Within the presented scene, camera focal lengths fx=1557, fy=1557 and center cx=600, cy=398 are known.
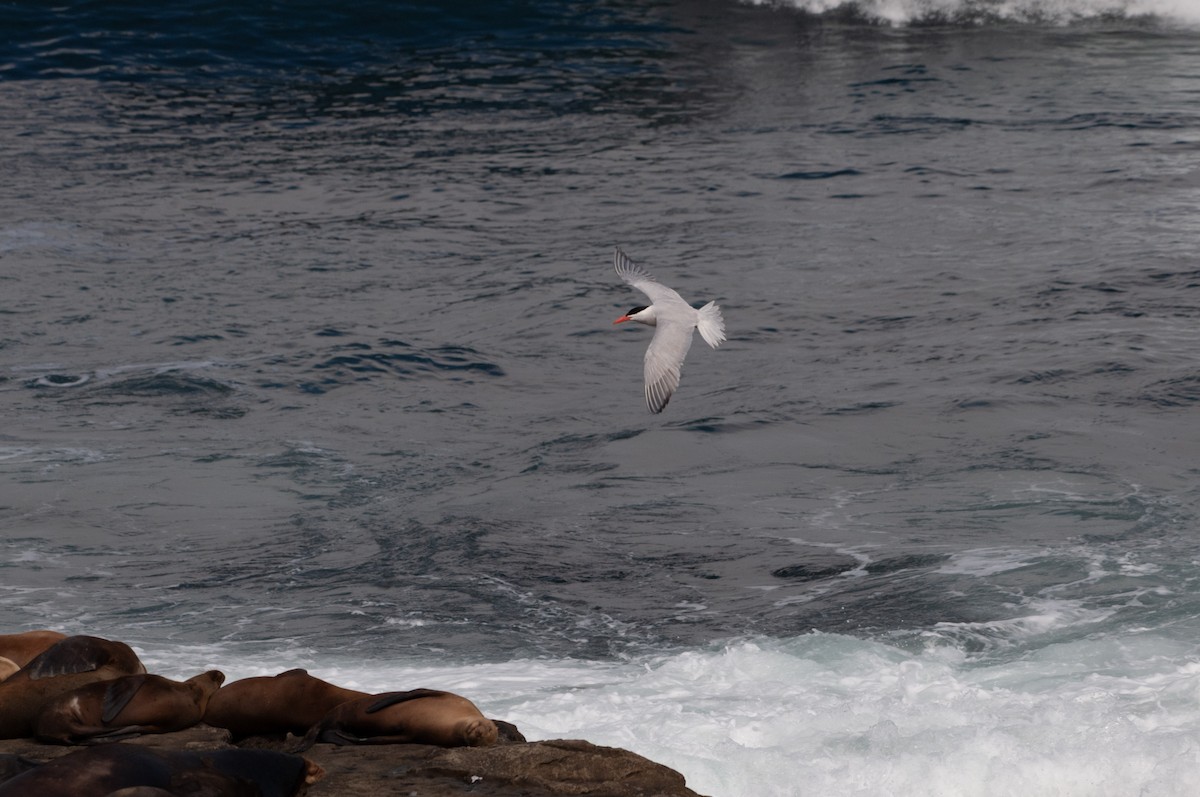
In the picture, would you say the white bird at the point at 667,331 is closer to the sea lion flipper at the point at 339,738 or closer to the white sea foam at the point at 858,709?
the white sea foam at the point at 858,709

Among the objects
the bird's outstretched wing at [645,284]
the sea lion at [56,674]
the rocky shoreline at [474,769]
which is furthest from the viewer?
the bird's outstretched wing at [645,284]

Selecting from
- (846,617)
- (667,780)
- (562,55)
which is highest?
(562,55)

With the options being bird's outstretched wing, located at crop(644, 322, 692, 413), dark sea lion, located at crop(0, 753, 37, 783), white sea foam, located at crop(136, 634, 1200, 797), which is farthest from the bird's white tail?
dark sea lion, located at crop(0, 753, 37, 783)

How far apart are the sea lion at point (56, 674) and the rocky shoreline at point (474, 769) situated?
174 millimetres

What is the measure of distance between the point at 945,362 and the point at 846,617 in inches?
222

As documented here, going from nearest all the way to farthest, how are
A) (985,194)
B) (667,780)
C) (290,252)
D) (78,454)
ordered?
(667,780) → (78,454) → (290,252) → (985,194)

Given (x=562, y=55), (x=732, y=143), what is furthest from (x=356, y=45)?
(x=732, y=143)

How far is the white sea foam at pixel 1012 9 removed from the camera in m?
31.7

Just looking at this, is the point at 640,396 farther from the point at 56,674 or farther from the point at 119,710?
the point at 119,710

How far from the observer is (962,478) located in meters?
12.2

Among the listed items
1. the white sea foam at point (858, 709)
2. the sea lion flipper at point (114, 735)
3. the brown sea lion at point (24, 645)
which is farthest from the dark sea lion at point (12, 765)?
the white sea foam at point (858, 709)

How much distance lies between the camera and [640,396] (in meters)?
14.7

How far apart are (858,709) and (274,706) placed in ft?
10.2

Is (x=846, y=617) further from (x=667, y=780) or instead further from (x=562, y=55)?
(x=562, y=55)
